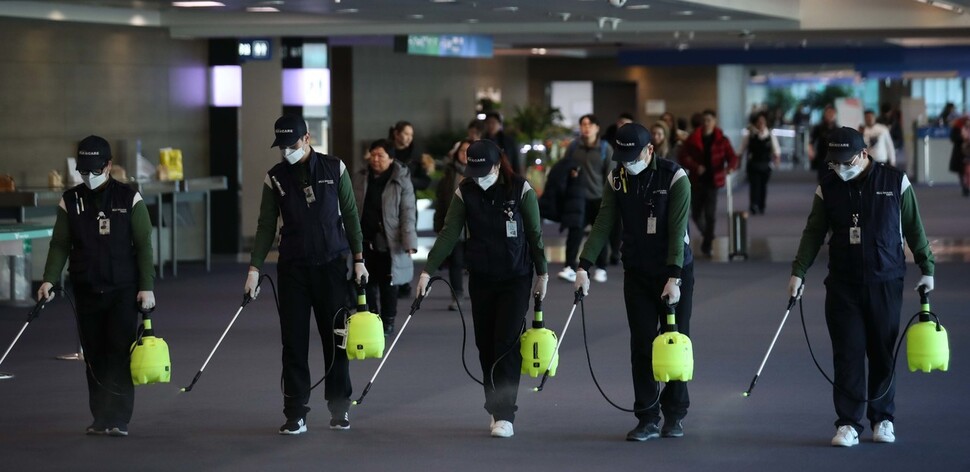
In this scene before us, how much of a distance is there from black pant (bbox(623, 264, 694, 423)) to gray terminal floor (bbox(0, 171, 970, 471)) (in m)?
0.19

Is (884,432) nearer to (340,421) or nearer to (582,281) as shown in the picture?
(582,281)

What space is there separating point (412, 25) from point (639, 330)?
1320 centimetres

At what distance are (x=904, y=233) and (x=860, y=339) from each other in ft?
2.04

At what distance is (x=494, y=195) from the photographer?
29.8ft

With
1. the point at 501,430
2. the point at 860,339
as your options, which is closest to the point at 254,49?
the point at 501,430

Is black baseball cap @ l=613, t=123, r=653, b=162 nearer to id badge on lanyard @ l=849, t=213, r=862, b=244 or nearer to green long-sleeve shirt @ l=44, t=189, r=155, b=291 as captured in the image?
id badge on lanyard @ l=849, t=213, r=862, b=244

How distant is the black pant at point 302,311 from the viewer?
9078 millimetres

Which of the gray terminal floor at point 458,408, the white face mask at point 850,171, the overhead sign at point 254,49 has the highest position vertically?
the overhead sign at point 254,49

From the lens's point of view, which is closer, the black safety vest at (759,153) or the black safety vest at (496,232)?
the black safety vest at (496,232)

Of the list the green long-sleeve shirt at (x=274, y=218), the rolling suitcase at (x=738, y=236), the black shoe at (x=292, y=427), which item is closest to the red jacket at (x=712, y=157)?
the rolling suitcase at (x=738, y=236)

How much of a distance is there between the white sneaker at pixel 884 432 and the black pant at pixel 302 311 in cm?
294

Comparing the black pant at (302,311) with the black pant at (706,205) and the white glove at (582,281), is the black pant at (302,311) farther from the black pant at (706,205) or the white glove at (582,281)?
the black pant at (706,205)

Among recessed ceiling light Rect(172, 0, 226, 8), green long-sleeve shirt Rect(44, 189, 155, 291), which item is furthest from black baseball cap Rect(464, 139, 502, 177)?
recessed ceiling light Rect(172, 0, 226, 8)

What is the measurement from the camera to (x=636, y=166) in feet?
28.9
